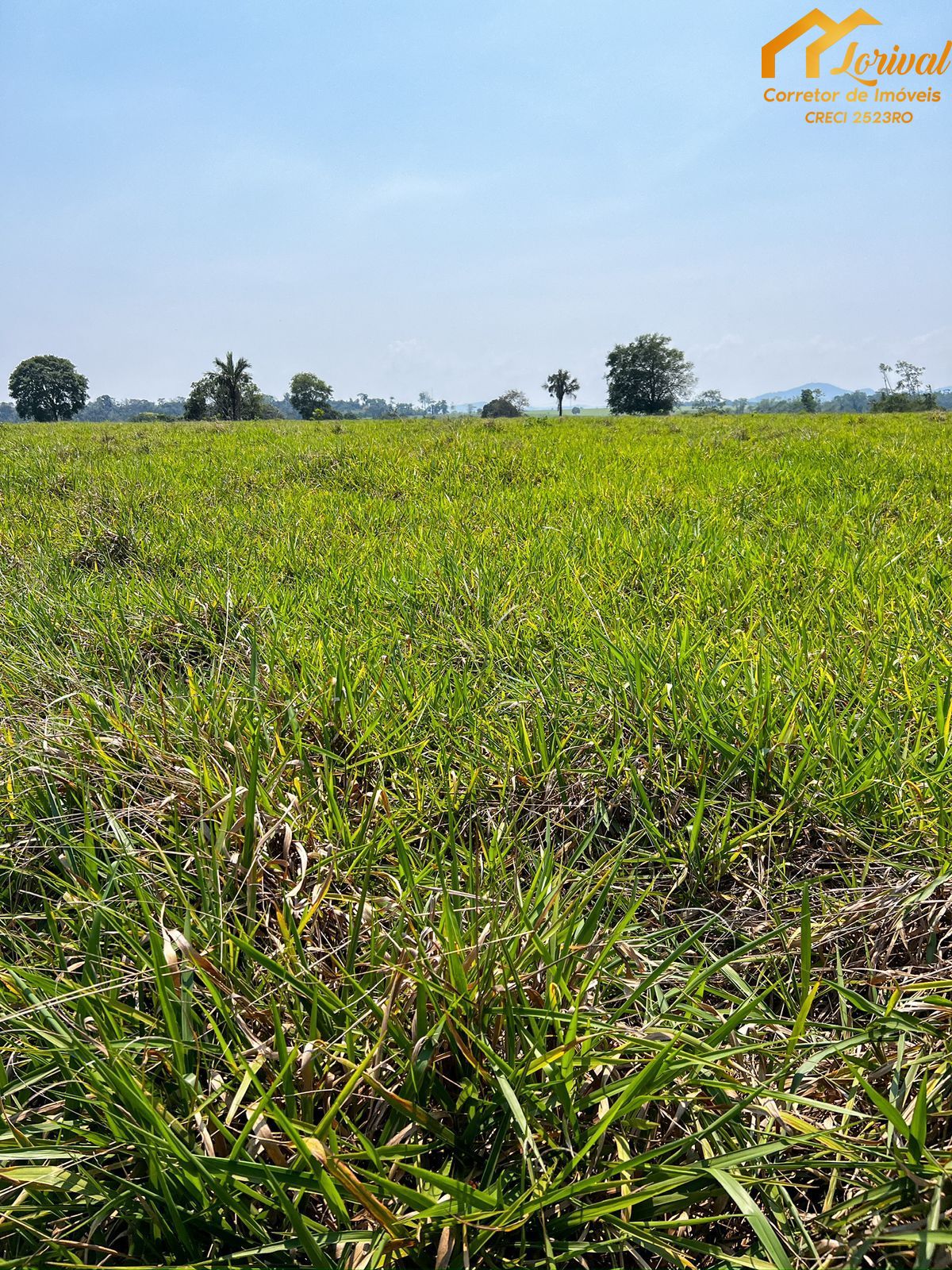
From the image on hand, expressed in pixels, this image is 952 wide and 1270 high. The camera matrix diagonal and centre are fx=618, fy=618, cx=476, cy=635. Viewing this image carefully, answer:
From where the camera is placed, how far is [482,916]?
1025 millimetres

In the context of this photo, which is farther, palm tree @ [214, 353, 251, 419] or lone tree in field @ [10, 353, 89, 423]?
lone tree in field @ [10, 353, 89, 423]

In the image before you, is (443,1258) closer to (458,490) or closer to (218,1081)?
(218,1081)

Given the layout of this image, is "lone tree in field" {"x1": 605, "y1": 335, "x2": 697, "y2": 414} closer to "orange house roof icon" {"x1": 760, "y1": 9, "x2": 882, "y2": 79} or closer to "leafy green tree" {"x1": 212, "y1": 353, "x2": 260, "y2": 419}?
"leafy green tree" {"x1": 212, "y1": 353, "x2": 260, "y2": 419}

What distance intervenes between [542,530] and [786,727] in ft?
6.63

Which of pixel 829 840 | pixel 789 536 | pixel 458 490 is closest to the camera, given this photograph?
pixel 829 840

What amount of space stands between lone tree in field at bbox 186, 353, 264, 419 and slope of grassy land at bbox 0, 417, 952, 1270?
59.1 meters

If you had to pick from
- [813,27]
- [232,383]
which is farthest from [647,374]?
[813,27]

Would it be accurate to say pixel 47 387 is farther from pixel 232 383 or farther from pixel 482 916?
pixel 482 916

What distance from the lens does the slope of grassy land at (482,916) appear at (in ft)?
2.48

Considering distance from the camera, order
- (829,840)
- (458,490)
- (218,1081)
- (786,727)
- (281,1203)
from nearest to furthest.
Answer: (281,1203) < (218,1081) < (829,840) < (786,727) < (458,490)

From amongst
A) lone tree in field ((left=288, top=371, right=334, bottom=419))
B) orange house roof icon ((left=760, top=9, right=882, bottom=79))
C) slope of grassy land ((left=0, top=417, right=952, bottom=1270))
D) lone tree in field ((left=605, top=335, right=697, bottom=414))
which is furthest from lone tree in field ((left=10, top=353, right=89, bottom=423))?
slope of grassy land ((left=0, top=417, right=952, bottom=1270))

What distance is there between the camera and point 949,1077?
87 cm

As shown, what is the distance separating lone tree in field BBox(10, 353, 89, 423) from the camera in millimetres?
83000

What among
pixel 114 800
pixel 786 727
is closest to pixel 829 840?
pixel 786 727
